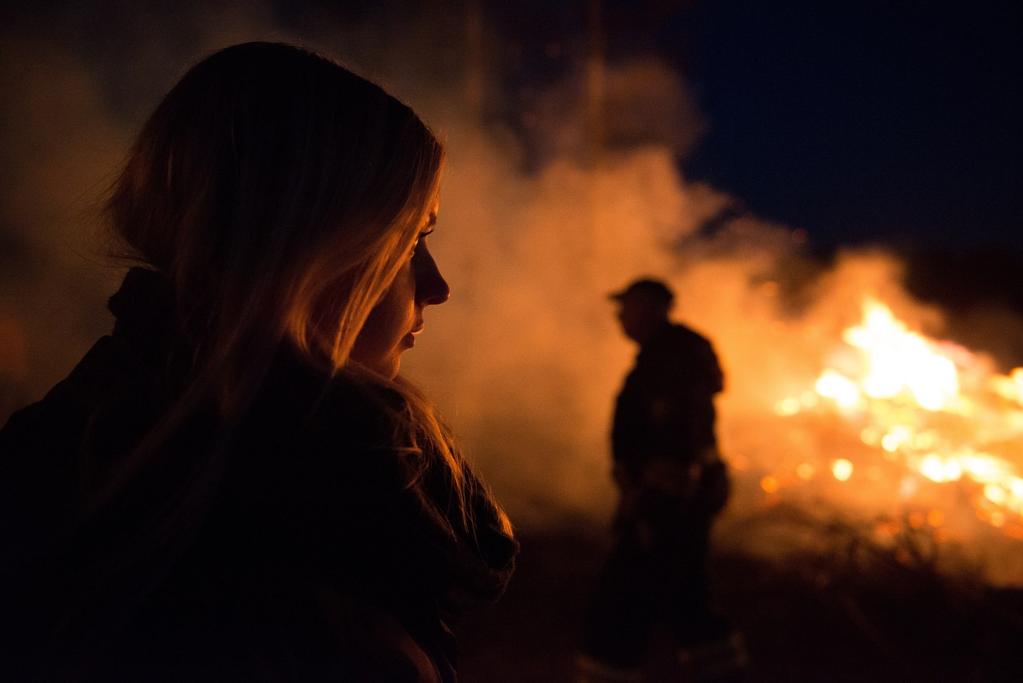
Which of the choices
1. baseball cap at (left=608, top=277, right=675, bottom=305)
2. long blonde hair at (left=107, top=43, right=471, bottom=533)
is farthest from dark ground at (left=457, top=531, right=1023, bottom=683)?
long blonde hair at (left=107, top=43, right=471, bottom=533)

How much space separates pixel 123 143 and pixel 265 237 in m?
3.17

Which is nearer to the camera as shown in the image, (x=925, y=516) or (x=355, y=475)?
(x=355, y=475)

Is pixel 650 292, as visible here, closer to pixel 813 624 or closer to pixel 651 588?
pixel 651 588

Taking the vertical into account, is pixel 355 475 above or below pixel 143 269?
below

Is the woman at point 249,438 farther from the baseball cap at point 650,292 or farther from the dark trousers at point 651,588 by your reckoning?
the baseball cap at point 650,292

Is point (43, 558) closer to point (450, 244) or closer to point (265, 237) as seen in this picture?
point (265, 237)

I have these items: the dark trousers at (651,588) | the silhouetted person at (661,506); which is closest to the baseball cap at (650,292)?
the silhouetted person at (661,506)

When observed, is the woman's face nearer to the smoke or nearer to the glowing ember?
the smoke

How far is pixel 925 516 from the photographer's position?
5449 millimetres

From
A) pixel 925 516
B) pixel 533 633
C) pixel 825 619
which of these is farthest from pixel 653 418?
pixel 925 516

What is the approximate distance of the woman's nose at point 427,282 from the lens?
96 centimetres

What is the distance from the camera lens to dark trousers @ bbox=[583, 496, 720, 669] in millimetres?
3145

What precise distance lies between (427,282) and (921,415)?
6479mm

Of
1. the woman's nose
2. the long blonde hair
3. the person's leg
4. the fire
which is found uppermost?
the fire
